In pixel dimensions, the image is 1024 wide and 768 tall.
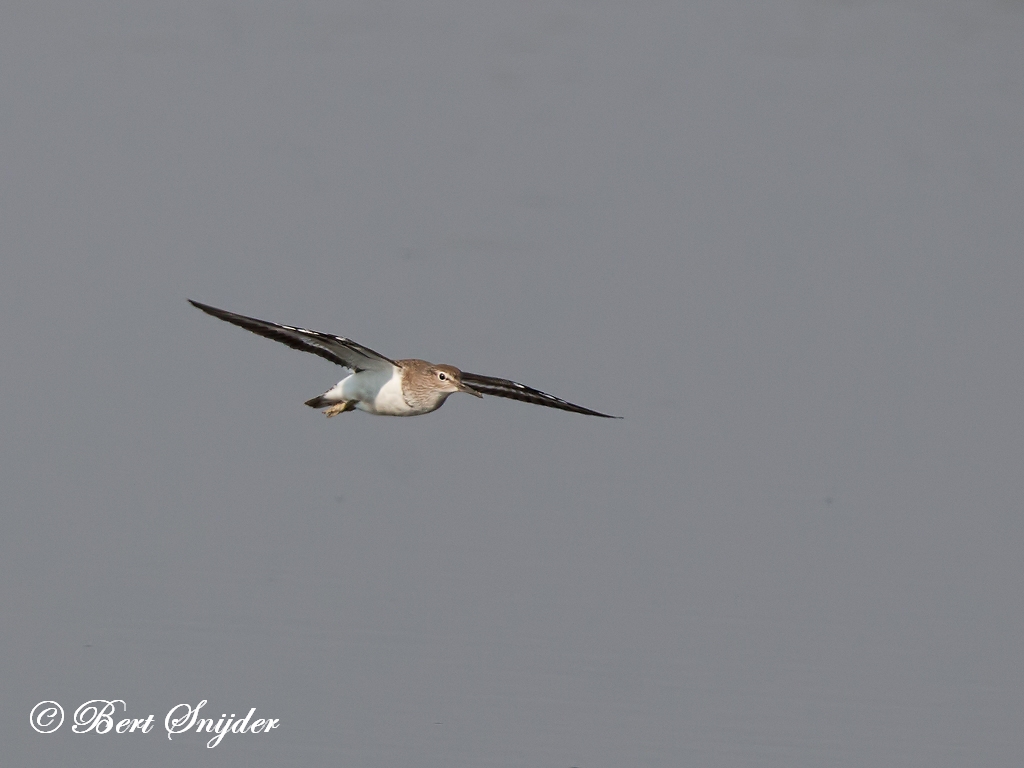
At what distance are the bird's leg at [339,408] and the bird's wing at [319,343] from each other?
9.8 inches

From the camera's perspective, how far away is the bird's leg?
389 inches

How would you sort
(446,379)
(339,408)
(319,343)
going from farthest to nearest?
(339,408) < (446,379) < (319,343)

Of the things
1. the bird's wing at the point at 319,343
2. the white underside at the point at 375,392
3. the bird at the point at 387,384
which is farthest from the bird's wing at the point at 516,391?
the bird's wing at the point at 319,343

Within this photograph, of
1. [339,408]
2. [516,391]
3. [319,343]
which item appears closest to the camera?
[319,343]

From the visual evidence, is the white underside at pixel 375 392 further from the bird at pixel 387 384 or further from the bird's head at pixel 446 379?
the bird's head at pixel 446 379

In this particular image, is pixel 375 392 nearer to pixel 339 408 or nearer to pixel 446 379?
pixel 339 408

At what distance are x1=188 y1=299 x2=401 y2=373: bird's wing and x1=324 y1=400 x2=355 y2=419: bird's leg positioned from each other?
0.25m

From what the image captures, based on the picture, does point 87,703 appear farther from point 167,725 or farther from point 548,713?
point 548,713

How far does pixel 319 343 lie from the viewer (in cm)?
955

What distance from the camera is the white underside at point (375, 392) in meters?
9.78

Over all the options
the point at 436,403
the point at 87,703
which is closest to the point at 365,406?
the point at 436,403

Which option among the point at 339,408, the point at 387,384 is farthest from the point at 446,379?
the point at 339,408

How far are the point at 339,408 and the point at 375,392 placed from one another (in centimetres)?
31

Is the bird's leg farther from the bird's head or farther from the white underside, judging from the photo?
the bird's head
